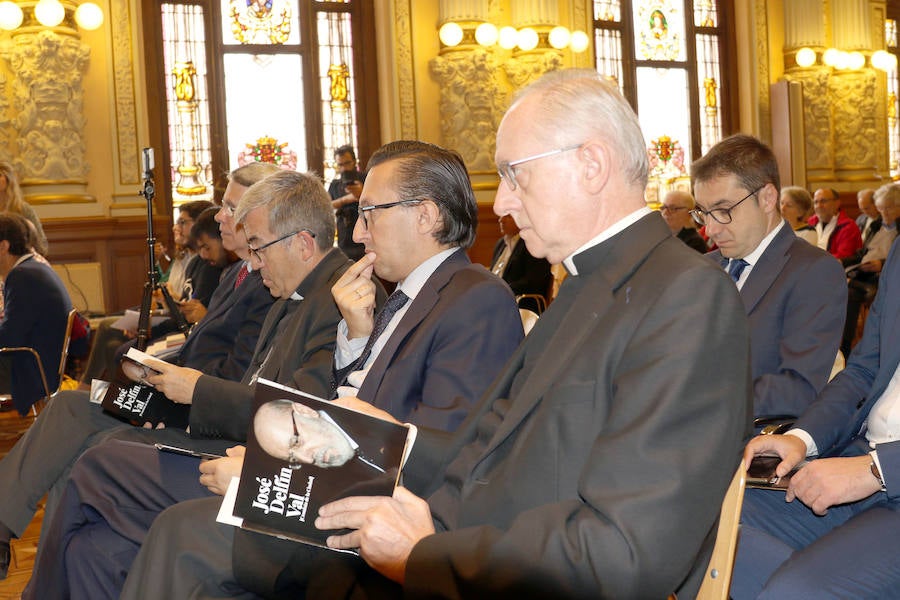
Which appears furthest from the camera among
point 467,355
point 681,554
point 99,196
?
point 99,196

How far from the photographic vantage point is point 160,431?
348 centimetres

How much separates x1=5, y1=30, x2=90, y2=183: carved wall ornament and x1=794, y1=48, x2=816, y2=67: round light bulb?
952cm

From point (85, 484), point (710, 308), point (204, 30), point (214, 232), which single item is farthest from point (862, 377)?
point (204, 30)

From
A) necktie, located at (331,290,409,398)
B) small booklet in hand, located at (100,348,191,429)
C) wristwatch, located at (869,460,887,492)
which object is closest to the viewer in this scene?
wristwatch, located at (869,460,887,492)

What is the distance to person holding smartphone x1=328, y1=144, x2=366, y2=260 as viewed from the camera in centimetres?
891

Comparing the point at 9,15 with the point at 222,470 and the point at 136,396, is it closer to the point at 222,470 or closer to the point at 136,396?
the point at 136,396

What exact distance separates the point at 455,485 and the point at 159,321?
4.73 metres

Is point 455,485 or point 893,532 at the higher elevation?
point 455,485

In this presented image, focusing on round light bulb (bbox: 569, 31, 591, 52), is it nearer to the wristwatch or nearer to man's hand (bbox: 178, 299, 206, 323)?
man's hand (bbox: 178, 299, 206, 323)

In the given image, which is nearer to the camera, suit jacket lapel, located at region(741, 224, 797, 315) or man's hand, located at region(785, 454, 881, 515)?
man's hand, located at region(785, 454, 881, 515)

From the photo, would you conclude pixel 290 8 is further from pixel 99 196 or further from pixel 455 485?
pixel 455 485

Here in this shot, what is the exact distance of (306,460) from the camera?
175 centimetres

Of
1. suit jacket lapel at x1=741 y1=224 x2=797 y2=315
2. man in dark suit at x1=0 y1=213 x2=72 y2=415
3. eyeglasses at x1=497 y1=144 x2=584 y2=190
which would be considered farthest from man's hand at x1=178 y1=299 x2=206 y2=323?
eyeglasses at x1=497 y1=144 x2=584 y2=190

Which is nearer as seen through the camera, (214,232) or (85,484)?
(85,484)
